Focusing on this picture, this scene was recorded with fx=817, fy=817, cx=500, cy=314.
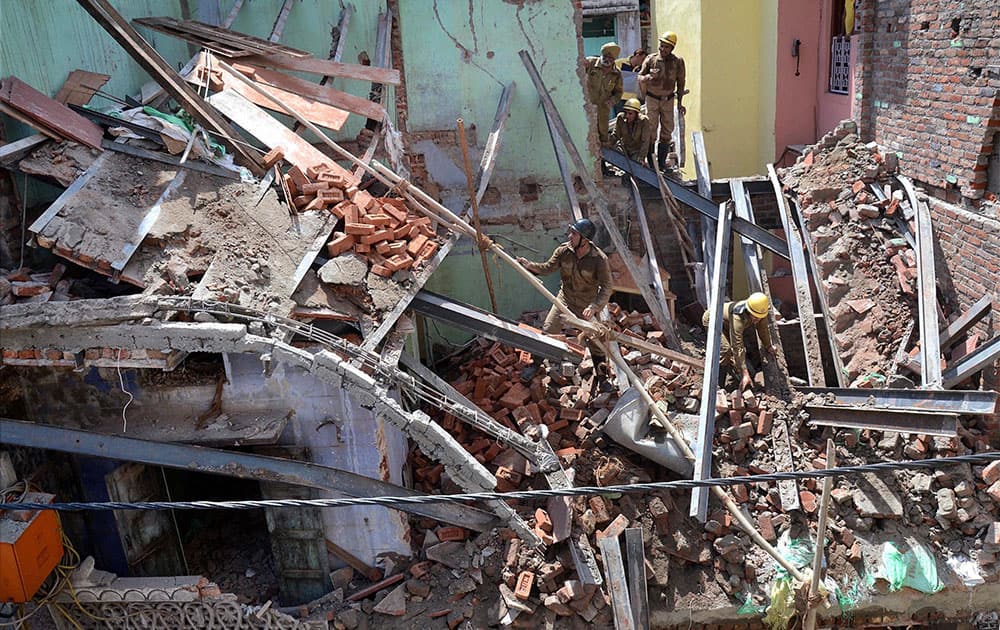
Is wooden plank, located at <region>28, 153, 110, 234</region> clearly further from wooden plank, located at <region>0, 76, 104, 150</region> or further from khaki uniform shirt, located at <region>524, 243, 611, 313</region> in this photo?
khaki uniform shirt, located at <region>524, 243, 611, 313</region>

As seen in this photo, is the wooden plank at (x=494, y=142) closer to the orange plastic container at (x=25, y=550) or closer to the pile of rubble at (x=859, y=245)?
the pile of rubble at (x=859, y=245)

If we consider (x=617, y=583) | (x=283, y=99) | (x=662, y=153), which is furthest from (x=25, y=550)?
(x=662, y=153)

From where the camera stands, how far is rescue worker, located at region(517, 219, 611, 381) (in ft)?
27.8

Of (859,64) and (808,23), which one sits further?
(808,23)

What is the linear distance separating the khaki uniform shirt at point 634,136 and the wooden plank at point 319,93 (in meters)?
4.01

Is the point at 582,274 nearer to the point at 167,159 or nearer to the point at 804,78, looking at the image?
the point at 167,159

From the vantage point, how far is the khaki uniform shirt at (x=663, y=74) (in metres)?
11.5

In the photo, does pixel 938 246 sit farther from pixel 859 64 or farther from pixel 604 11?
pixel 604 11

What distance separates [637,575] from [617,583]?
0.70 feet

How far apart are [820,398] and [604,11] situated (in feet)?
34.2

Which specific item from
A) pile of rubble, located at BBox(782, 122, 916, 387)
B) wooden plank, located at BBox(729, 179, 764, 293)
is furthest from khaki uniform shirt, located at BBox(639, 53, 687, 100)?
pile of rubble, located at BBox(782, 122, 916, 387)

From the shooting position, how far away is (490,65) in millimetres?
10500

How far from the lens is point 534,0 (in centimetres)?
1034

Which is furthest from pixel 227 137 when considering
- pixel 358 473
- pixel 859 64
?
pixel 859 64
